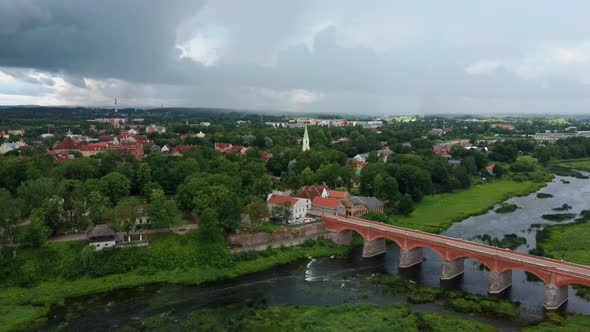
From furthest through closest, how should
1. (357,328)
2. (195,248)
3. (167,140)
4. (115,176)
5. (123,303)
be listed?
(167,140), (115,176), (195,248), (123,303), (357,328)

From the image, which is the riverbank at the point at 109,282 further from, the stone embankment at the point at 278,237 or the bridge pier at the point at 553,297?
the bridge pier at the point at 553,297

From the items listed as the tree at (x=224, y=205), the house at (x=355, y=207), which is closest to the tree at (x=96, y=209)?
the tree at (x=224, y=205)

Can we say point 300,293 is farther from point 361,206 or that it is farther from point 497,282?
point 361,206

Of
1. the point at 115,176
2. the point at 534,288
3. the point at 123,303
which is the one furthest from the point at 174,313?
the point at 534,288

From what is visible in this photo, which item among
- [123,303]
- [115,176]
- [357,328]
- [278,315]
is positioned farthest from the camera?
[115,176]

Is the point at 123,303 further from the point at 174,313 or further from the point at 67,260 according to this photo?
the point at 67,260

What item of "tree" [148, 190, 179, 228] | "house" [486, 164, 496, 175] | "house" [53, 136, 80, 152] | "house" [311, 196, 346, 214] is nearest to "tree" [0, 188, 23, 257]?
"tree" [148, 190, 179, 228]
